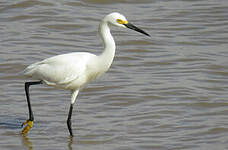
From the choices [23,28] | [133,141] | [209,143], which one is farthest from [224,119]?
[23,28]

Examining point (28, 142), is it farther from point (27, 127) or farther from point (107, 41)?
point (107, 41)

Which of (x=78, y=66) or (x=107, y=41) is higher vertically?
(x=107, y=41)

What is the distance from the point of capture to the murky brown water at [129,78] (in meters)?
7.36

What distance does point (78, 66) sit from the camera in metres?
7.14

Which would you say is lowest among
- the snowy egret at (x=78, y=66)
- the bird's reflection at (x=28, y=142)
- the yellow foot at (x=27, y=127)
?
the bird's reflection at (x=28, y=142)

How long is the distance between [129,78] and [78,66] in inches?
115

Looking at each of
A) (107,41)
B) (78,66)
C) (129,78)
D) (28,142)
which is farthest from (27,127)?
(129,78)

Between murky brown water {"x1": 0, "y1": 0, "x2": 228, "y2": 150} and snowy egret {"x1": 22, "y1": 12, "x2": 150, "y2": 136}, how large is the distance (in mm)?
556

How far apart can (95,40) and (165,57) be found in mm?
1887

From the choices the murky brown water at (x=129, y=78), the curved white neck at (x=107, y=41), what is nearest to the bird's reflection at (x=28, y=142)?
the murky brown water at (x=129, y=78)

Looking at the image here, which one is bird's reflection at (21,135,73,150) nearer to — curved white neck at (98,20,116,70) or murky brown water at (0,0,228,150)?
murky brown water at (0,0,228,150)

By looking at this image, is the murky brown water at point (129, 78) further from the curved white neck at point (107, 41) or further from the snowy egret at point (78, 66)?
the curved white neck at point (107, 41)

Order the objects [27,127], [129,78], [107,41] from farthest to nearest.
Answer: [129,78]
[27,127]
[107,41]

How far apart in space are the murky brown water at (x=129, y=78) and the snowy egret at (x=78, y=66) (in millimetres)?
556
